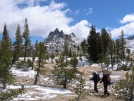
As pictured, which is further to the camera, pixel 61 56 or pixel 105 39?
pixel 105 39

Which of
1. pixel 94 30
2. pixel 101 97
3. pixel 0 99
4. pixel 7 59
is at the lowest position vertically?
pixel 101 97

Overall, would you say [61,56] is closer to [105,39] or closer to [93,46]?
[93,46]

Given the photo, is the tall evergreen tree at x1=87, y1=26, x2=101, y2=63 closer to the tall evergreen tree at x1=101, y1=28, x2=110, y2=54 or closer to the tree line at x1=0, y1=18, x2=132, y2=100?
the tree line at x1=0, y1=18, x2=132, y2=100

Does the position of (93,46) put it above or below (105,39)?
below

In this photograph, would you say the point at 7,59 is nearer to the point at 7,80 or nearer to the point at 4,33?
the point at 7,80

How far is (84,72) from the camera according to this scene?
3431 cm

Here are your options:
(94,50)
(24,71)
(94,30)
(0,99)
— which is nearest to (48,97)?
(0,99)

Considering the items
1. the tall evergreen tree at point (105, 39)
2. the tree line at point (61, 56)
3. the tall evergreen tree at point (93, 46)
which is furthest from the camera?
the tall evergreen tree at point (105, 39)

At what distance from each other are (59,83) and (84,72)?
1432 cm

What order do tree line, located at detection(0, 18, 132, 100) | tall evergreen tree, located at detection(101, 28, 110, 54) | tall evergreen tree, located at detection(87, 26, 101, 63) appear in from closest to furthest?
tree line, located at detection(0, 18, 132, 100) → tall evergreen tree, located at detection(87, 26, 101, 63) → tall evergreen tree, located at detection(101, 28, 110, 54)

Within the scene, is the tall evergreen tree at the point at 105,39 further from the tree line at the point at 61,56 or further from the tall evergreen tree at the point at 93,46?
the tall evergreen tree at the point at 93,46

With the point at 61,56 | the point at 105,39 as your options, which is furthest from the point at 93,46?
the point at 61,56

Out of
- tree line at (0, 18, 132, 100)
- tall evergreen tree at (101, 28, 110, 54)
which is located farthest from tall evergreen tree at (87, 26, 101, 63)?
tall evergreen tree at (101, 28, 110, 54)

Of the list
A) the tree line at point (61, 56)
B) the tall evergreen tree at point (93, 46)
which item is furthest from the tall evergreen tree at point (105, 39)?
the tall evergreen tree at point (93, 46)
